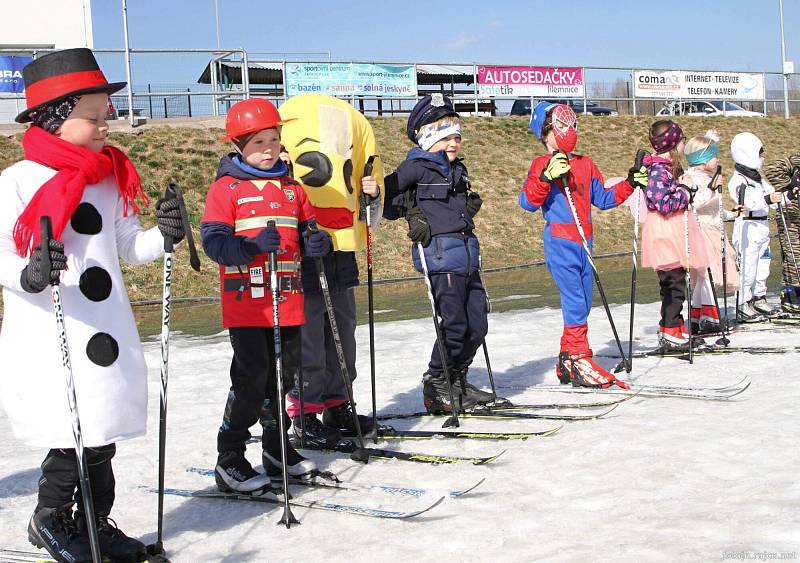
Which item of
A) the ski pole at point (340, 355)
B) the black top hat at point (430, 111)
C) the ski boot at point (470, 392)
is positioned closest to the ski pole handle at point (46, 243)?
the ski pole at point (340, 355)

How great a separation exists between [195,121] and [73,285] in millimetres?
21295

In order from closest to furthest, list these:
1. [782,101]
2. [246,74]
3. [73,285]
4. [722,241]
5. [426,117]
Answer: [73,285]
[426,117]
[722,241]
[246,74]
[782,101]

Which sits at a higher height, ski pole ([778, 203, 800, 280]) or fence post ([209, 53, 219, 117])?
fence post ([209, 53, 219, 117])

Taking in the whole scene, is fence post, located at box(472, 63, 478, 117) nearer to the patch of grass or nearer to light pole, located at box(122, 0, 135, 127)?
the patch of grass

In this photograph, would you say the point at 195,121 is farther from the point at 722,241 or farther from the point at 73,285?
the point at 73,285

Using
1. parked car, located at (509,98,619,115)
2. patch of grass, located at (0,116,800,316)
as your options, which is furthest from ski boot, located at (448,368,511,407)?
parked car, located at (509,98,619,115)

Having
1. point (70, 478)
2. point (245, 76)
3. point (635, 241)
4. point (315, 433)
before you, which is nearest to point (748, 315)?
point (635, 241)

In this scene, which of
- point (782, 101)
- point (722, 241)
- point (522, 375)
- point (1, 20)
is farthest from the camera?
point (782, 101)

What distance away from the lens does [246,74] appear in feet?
77.5

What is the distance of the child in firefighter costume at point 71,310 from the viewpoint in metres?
3.77

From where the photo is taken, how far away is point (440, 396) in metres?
6.51

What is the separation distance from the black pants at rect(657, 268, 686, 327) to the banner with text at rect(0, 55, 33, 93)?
18.9 meters

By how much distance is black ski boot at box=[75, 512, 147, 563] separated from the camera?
3873 millimetres

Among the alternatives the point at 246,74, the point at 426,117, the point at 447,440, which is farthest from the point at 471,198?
the point at 246,74
